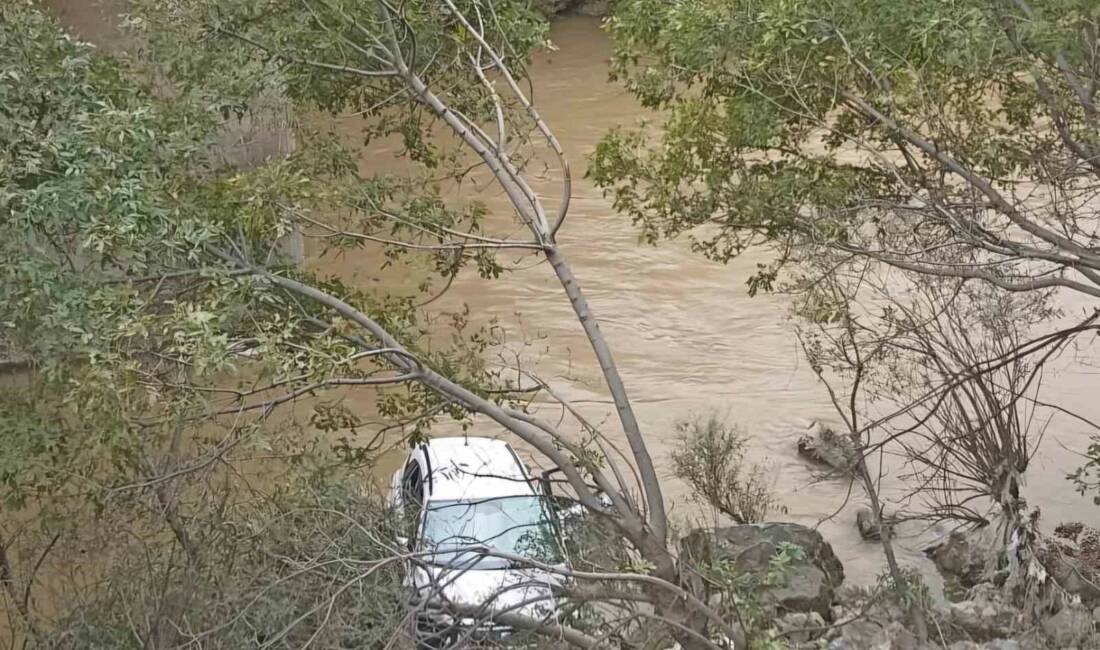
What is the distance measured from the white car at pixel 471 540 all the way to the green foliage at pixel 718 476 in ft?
7.81

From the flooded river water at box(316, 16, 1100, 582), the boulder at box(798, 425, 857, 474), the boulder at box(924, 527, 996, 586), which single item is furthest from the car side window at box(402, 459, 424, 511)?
the boulder at box(924, 527, 996, 586)

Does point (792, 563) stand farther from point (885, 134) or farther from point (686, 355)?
point (686, 355)

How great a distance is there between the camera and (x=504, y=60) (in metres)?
8.53

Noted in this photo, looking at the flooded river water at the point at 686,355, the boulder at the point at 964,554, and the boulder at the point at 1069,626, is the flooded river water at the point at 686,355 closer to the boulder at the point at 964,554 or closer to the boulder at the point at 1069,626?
the boulder at the point at 964,554

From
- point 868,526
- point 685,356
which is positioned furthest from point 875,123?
point 685,356

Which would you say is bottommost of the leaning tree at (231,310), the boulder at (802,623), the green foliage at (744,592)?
the boulder at (802,623)

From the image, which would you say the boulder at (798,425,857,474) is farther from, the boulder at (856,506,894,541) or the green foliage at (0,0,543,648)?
the green foliage at (0,0,543,648)

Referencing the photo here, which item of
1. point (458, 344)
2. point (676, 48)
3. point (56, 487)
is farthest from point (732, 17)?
point (56, 487)

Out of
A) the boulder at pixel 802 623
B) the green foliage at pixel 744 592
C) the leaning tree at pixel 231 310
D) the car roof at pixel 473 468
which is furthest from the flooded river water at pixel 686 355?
the leaning tree at pixel 231 310

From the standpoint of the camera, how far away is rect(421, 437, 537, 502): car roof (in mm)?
9889

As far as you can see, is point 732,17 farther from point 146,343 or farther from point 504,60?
point 146,343

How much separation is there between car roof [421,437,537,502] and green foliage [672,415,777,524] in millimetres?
2359

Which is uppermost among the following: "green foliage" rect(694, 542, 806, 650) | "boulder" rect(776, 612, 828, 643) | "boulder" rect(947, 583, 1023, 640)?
"green foliage" rect(694, 542, 806, 650)

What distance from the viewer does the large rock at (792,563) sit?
1025 cm
